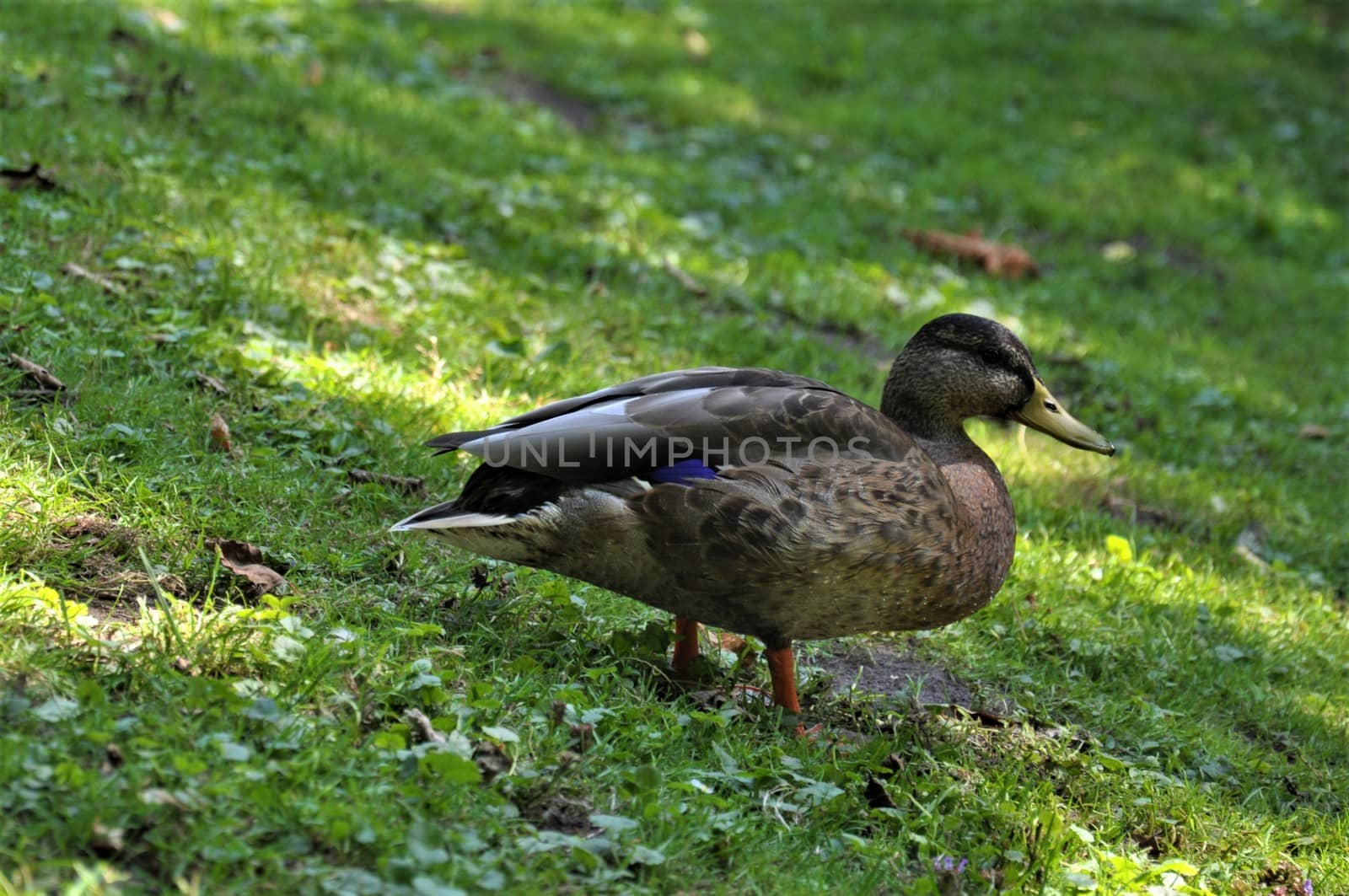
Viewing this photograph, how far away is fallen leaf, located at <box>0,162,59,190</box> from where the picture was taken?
5.01m

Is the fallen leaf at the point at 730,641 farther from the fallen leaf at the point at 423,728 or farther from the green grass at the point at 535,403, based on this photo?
the fallen leaf at the point at 423,728

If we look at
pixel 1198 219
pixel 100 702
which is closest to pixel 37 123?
pixel 100 702

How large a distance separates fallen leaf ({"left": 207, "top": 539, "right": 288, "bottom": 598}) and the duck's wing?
0.51m

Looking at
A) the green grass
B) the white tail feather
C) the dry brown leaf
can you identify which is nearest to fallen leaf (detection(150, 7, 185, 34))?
the green grass

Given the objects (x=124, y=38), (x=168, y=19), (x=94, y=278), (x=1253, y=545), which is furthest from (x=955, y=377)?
(x=168, y=19)

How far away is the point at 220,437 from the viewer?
153 inches

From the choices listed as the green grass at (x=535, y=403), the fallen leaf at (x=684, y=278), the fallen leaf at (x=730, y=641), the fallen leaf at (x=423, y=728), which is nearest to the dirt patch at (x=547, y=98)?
the green grass at (x=535, y=403)

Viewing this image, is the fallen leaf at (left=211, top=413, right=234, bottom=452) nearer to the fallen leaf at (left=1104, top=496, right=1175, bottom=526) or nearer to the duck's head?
the duck's head

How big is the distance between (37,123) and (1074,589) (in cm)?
451

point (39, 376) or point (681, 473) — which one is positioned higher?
point (681, 473)

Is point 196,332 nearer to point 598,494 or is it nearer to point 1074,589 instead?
point 598,494

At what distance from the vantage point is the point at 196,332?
4328mm

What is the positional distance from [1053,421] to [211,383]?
2.58 meters

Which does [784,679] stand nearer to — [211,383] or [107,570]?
[107,570]
